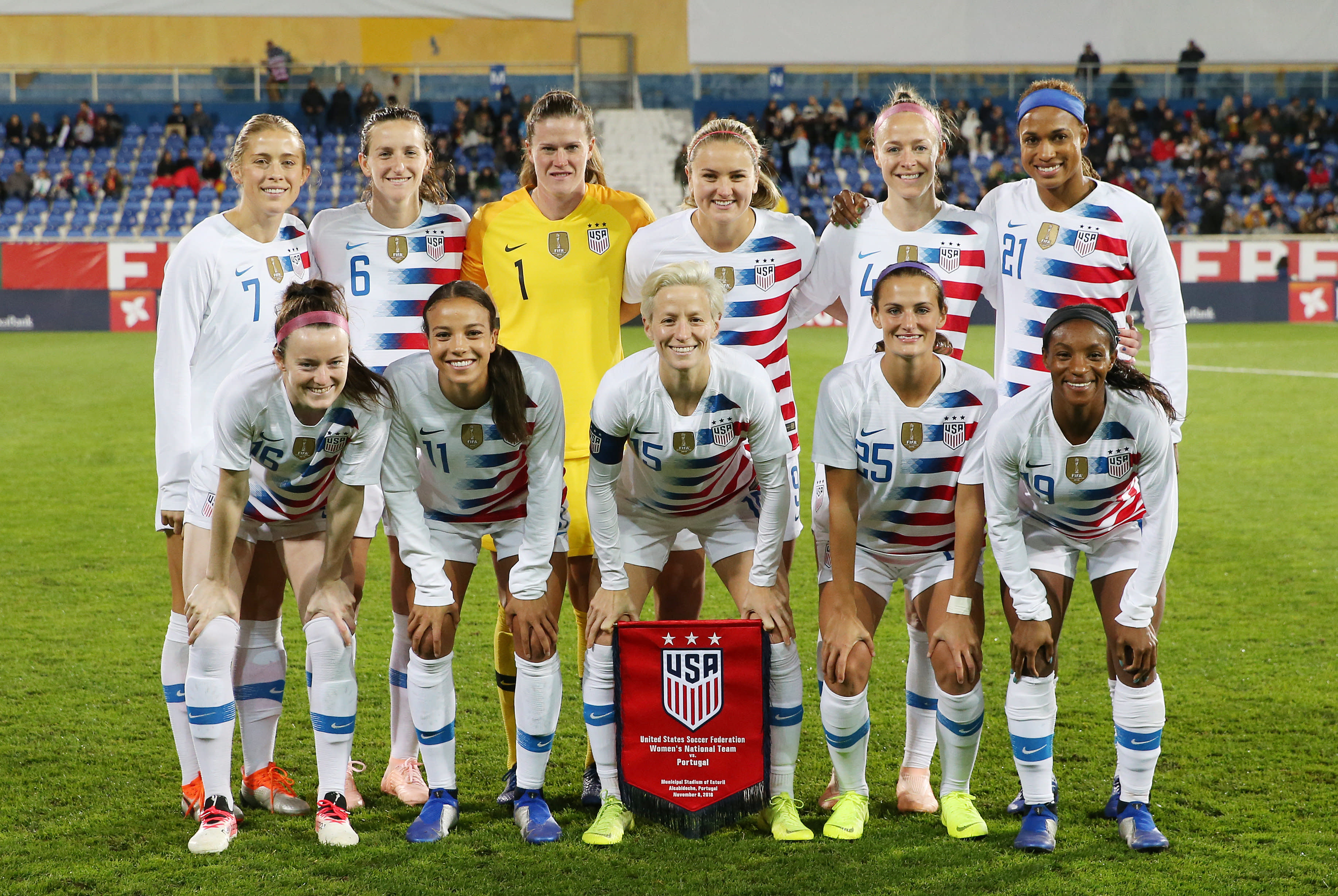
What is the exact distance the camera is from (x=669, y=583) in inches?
153

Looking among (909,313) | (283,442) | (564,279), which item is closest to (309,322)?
(283,442)

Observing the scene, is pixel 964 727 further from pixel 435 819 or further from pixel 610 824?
pixel 435 819

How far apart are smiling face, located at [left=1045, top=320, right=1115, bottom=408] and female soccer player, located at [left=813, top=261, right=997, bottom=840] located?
0.31 metres

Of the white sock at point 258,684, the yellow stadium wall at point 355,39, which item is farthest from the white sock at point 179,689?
the yellow stadium wall at point 355,39

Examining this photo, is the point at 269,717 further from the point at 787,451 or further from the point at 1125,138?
the point at 1125,138

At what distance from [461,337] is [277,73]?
22.9m

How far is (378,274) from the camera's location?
157 inches

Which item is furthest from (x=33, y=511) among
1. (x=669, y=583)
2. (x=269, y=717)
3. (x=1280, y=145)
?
(x=1280, y=145)

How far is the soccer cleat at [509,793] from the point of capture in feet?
12.3

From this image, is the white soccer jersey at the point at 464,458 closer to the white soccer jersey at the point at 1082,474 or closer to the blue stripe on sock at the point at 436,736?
the blue stripe on sock at the point at 436,736

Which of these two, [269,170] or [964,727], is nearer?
[964,727]

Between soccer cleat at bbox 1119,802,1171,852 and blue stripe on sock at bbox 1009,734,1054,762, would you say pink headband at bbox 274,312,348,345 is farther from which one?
soccer cleat at bbox 1119,802,1171,852

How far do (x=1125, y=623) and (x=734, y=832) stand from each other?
126cm

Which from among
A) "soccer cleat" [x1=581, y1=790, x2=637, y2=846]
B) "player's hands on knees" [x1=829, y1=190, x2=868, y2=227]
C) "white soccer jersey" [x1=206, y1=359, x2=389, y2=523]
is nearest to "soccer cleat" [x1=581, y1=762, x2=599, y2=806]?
"soccer cleat" [x1=581, y1=790, x2=637, y2=846]
